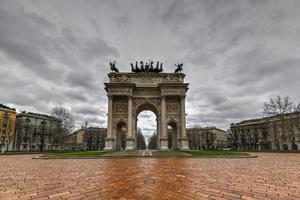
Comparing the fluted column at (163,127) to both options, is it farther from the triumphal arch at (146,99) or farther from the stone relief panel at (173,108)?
the stone relief panel at (173,108)

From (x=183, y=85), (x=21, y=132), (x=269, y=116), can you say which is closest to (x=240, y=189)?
(x=183, y=85)

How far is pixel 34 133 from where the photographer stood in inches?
2419

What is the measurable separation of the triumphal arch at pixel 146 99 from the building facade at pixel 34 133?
21.5m

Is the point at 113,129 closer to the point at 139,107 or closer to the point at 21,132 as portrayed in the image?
the point at 139,107

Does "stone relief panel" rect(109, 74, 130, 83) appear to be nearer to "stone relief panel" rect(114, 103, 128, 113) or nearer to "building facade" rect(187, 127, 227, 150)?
"stone relief panel" rect(114, 103, 128, 113)

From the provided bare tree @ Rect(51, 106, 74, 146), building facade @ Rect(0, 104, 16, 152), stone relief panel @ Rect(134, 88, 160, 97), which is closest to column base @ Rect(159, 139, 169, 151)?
stone relief panel @ Rect(134, 88, 160, 97)

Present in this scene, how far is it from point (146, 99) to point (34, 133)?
144ft

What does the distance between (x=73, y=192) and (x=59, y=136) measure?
159 ft

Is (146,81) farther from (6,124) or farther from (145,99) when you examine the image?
(6,124)

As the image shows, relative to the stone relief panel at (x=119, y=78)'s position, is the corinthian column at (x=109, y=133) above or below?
below

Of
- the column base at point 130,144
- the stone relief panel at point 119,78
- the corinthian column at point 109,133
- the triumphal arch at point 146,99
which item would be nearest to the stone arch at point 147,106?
the triumphal arch at point 146,99

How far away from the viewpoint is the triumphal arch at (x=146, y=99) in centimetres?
3591

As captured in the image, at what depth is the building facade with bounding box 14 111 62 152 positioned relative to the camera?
56.2 m

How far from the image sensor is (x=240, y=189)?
18.0 feet
